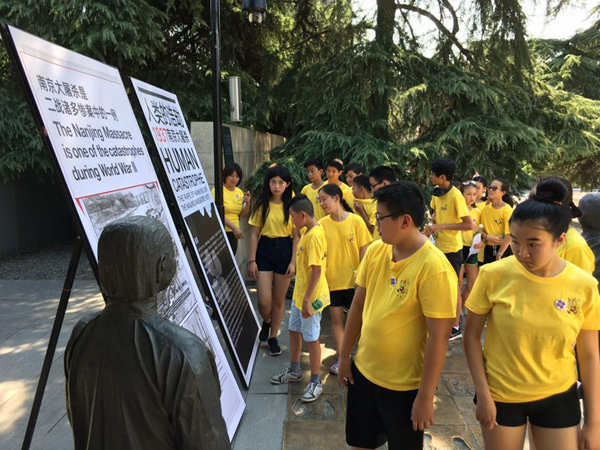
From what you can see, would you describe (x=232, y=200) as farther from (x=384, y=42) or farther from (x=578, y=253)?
(x=384, y=42)

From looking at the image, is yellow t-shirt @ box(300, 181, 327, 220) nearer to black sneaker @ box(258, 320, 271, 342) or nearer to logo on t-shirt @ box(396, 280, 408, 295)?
black sneaker @ box(258, 320, 271, 342)

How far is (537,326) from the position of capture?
1.89 meters

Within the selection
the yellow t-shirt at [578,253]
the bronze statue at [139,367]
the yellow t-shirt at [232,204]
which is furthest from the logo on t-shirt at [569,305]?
the yellow t-shirt at [232,204]

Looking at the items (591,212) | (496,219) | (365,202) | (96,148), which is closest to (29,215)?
(365,202)

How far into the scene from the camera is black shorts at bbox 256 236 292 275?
4.54 meters

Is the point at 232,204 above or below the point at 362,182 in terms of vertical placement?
below

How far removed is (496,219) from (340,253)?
282 centimetres

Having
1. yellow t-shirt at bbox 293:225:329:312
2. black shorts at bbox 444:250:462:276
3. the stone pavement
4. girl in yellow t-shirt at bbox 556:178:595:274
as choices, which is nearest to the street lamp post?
yellow t-shirt at bbox 293:225:329:312

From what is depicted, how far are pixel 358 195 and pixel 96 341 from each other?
417 centimetres

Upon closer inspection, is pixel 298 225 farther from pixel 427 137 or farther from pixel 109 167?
pixel 427 137

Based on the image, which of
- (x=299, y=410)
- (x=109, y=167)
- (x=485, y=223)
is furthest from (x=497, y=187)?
(x=109, y=167)

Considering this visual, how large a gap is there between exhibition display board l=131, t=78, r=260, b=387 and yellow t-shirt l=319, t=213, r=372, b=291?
0.94m

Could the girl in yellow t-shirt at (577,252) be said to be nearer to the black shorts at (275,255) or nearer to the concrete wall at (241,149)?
the black shorts at (275,255)

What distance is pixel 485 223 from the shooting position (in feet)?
18.9
